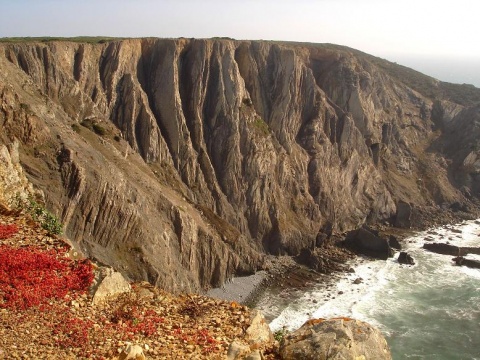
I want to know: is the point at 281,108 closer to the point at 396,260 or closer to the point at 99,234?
the point at 396,260

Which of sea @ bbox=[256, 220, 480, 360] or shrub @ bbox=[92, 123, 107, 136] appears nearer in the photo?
sea @ bbox=[256, 220, 480, 360]

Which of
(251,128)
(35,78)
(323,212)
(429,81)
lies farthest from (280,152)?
(429,81)

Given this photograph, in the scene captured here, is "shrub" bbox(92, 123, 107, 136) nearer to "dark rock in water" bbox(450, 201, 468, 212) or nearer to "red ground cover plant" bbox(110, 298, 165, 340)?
"red ground cover plant" bbox(110, 298, 165, 340)

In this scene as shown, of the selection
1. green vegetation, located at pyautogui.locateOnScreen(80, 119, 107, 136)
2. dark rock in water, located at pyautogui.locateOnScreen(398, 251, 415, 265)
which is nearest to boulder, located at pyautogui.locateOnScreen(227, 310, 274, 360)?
green vegetation, located at pyautogui.locateOnScreen(80, 119, 107, 136)

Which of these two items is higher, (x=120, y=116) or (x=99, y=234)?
(x=120, y=116)

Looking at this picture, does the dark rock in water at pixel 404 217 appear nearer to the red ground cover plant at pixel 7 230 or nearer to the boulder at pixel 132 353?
the red ground cover plant at pixel 7 230

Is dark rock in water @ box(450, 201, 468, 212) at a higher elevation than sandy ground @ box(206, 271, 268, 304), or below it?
higher

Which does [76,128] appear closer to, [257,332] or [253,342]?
[257,332]
